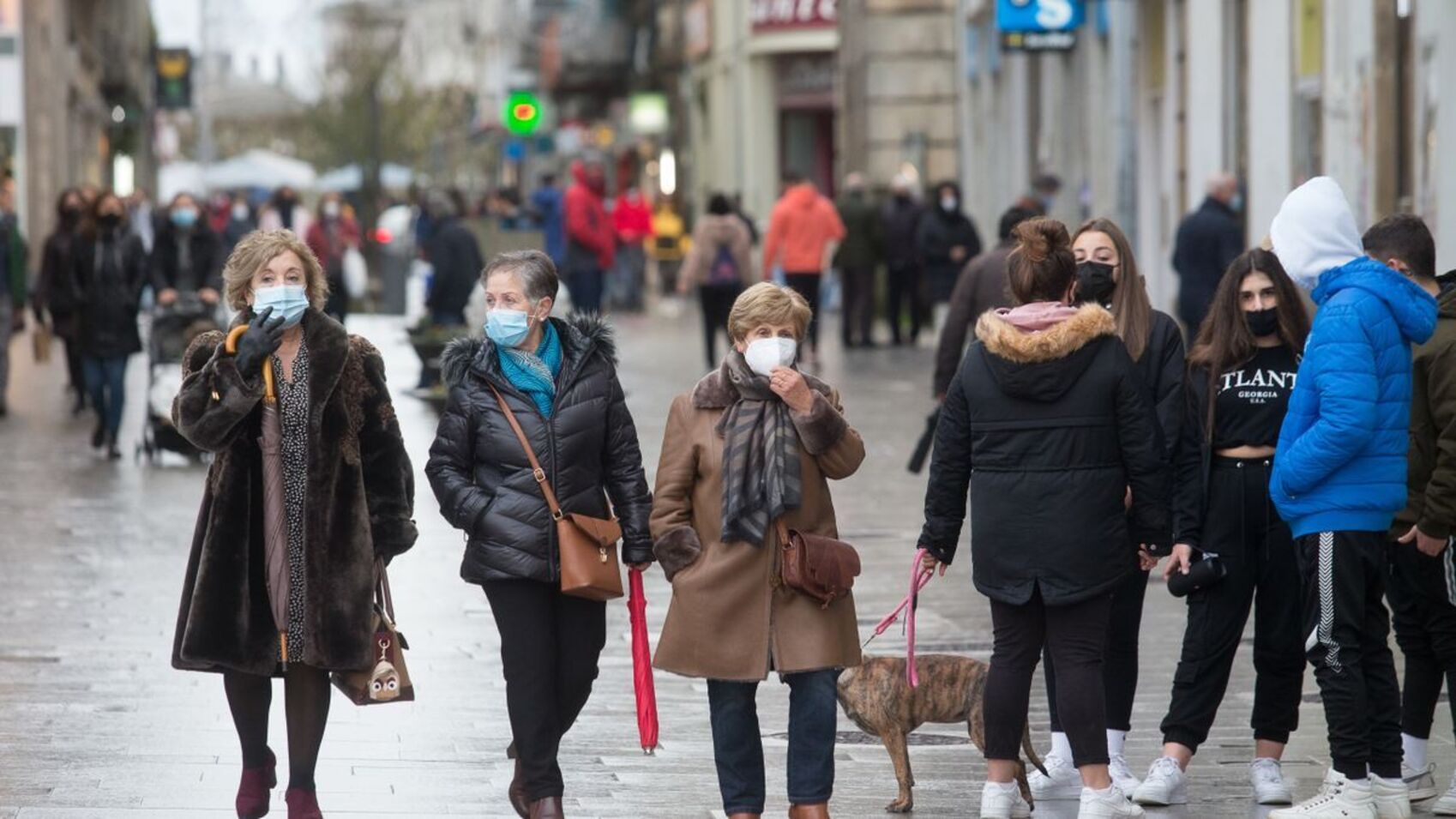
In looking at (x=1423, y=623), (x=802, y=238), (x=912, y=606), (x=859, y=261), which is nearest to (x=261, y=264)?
(x=912, y=606)

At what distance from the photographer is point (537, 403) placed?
284 inches

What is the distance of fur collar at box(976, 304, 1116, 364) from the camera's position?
23.2 ft

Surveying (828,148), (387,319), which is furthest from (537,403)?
(828,148)

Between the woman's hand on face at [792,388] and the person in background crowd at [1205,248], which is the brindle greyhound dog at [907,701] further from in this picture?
the person in background crowd at [1205,248]

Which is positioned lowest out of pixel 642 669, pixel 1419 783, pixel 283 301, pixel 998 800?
pixel 1419 783

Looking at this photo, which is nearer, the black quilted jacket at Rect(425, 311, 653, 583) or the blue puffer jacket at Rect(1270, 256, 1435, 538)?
the black quilted jacket at Rect(425, 311, 653, 583)

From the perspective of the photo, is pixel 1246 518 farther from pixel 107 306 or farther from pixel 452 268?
pixel 452 268

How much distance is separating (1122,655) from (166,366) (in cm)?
1113

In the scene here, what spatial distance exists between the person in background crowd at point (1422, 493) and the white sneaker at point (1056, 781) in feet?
2.99

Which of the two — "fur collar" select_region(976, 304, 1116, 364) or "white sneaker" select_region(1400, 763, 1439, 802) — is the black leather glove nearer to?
"fur collar" select_region(976, 304, 1116, 364)

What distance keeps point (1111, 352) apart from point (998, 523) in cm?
53

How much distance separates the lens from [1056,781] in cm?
785

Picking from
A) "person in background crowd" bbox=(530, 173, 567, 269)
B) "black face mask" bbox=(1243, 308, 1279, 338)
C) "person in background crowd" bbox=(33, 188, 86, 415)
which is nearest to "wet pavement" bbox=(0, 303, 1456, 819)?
"black face mask" bbox=(1243, 308, 1279, 338)

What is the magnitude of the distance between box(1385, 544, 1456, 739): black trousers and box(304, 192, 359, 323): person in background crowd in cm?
2012
